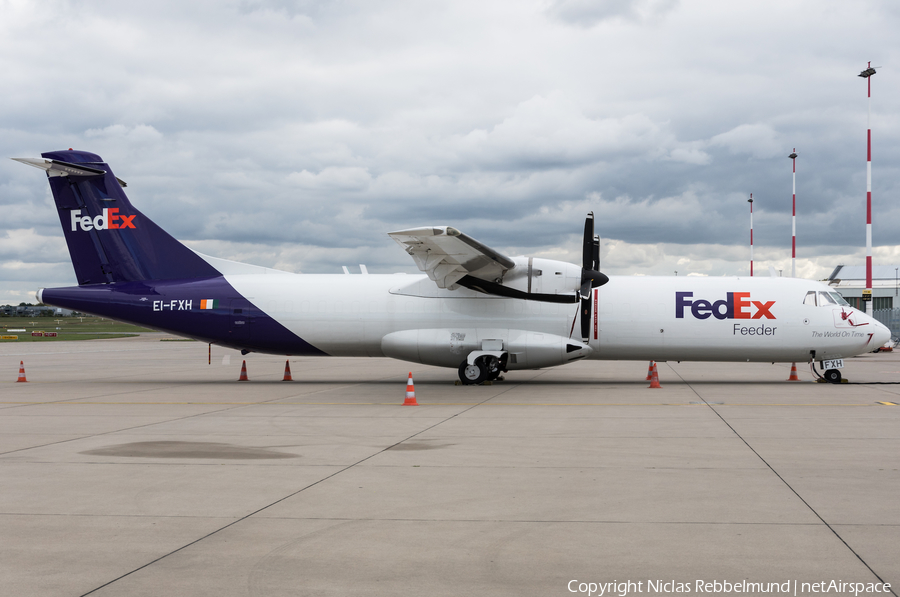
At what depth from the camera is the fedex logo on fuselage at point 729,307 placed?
65.3ft

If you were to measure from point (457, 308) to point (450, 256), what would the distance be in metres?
2.30

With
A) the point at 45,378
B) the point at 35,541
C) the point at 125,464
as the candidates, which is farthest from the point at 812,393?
the point at 45,378

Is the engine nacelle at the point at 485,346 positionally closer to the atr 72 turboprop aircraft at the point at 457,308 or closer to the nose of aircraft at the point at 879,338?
the atr 72 turboprop aircraft at the point at 457,308

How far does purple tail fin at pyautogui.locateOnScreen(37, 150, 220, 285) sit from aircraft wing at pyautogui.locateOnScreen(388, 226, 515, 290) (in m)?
8.20

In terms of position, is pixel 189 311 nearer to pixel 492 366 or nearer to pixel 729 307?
pixel 492 366

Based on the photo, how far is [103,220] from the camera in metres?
21.4

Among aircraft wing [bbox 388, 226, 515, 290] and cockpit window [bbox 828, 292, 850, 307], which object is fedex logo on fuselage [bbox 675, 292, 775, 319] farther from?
aircraft wing [bbox 388, 226, 515, 290]

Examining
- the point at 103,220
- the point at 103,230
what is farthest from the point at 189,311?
the point at 103,220

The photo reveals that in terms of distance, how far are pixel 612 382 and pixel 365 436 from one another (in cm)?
1242

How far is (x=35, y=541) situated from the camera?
5.65 m

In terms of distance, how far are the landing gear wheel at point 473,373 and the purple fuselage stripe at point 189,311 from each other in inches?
174

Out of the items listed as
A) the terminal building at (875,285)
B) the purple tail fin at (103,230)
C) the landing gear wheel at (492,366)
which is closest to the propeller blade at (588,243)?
the landing gear wheel at (492,366)

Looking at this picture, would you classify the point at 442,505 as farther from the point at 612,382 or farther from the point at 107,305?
the point at 107,305

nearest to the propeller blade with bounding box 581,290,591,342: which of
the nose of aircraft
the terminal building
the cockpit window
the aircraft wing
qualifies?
the aircraft wing
